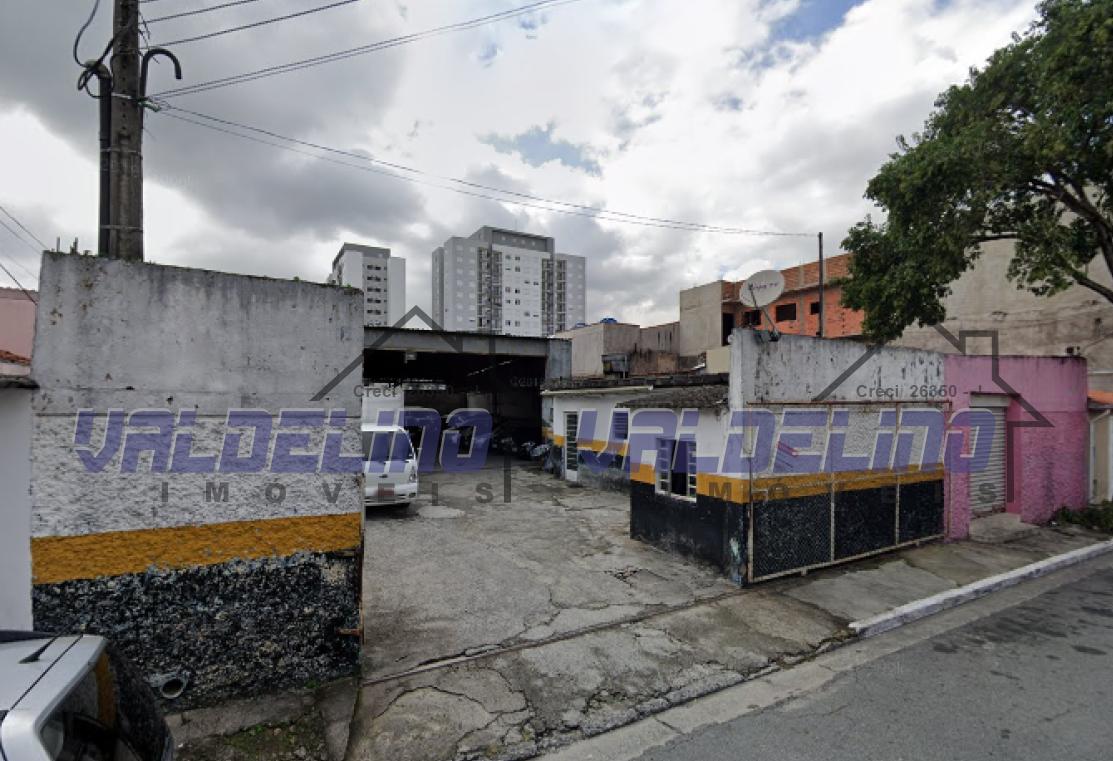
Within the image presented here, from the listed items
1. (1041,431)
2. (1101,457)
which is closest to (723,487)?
(1041,431)

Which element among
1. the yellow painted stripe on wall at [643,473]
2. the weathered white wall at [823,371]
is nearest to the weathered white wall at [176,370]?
the weathered white wall at [823,371]

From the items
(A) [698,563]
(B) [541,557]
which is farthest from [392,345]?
(A) [698,563]

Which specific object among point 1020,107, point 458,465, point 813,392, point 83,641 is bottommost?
point 458,465

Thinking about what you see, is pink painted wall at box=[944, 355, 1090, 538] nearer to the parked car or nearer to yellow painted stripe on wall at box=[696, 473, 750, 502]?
yellow painted stripe on wall at box=[696, 473, 750, 502]

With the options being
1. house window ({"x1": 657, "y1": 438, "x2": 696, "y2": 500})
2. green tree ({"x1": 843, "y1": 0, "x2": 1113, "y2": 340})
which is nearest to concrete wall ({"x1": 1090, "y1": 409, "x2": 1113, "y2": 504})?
green tree ({"x1": 843, "y1": 0, "x2": 1113, "y2": 340})

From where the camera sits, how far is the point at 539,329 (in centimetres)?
7150

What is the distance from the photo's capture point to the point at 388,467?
10.0m

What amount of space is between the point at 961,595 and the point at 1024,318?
14.9 metres

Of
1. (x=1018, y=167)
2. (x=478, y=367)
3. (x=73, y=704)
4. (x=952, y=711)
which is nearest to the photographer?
(x=73, y=704)

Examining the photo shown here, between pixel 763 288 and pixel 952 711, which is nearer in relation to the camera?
pixel 952 711

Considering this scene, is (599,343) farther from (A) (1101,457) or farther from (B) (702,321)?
(A) (1101,457)

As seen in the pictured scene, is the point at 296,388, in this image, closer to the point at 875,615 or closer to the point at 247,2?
the point at 247,2

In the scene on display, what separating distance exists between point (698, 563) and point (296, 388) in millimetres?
5545

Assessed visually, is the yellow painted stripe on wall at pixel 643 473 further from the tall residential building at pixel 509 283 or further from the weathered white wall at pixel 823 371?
the tall residential building at pixel 509 283
